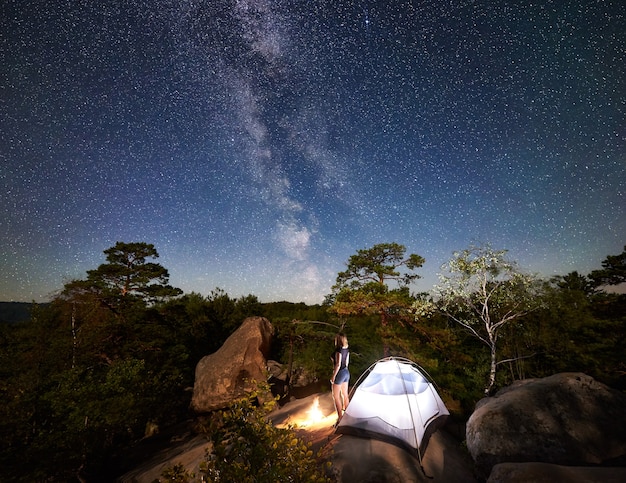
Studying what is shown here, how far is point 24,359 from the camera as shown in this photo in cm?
1323

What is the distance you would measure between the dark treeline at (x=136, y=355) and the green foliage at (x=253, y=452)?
730 cm

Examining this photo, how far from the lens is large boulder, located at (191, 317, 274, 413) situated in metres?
17.1

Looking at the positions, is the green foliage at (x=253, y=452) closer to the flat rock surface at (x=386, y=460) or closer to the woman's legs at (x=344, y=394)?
the flat rock surface at (x=386, y=460)

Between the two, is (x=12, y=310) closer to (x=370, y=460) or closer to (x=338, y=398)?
(x=338, y=398)

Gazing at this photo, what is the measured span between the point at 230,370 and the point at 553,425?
16233 mm

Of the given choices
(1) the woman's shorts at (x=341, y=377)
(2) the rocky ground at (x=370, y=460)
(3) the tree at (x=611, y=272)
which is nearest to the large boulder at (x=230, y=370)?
(2) the rocky ground at (x=370, y=460)

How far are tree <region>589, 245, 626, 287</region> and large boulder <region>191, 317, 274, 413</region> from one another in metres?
21.7

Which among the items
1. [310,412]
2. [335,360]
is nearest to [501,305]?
[335,360]

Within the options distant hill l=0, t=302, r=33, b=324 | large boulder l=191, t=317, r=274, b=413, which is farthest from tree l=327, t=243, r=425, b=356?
distant hill l=0, t=302, r=33, b=324

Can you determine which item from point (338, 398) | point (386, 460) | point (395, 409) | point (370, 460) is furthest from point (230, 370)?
point (386, 460)

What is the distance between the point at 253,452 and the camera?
3211mm

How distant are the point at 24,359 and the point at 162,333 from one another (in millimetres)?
6099

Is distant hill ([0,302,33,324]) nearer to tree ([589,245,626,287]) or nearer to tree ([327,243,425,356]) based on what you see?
tree ([327,243,425,356])

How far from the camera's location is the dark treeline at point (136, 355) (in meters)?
10.8
